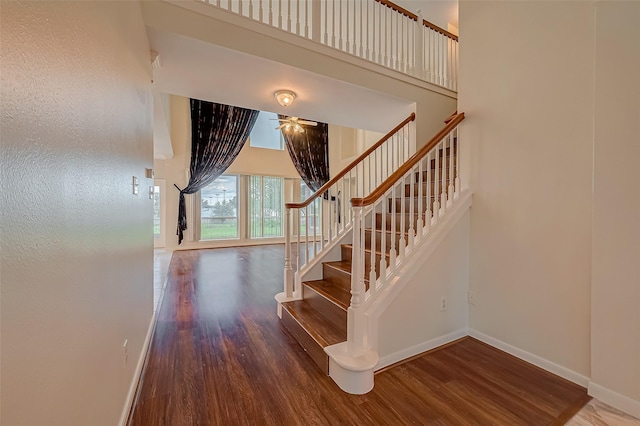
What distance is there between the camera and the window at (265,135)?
7.94 metres

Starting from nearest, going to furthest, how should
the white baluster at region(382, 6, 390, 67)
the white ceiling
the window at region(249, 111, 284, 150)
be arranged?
the white ceiling
the white baluster at region(382, 6, 390, 67)
the window at region(249, 111, 284, 150)

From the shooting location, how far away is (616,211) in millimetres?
1564

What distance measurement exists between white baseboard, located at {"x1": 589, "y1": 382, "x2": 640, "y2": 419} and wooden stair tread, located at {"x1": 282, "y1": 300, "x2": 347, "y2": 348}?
155 cm

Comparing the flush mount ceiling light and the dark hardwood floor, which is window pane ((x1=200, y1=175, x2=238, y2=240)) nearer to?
the flush mount ceiling light

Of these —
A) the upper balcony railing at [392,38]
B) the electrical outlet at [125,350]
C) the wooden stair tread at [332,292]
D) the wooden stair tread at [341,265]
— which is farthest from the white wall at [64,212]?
the upper balcony railing at [392,38]

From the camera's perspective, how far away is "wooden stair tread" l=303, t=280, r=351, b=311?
7.55ft

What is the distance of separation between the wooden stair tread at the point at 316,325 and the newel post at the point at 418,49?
332 cm

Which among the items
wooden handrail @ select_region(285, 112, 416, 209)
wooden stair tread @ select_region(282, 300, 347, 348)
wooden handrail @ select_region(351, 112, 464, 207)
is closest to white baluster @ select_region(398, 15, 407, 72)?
wooden handrail @ select_region(285, 112, 416, 209)

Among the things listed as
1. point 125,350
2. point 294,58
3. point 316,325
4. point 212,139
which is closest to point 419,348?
point 316,325

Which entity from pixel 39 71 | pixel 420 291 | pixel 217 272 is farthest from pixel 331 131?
pixel 39 71

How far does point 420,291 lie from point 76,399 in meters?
2.02

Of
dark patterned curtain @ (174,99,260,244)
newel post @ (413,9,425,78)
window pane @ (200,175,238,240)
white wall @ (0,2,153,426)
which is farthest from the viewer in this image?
window pane @ (200,175,238,240)

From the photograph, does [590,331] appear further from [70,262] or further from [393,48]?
[393,48]

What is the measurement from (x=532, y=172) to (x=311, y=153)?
624cm
